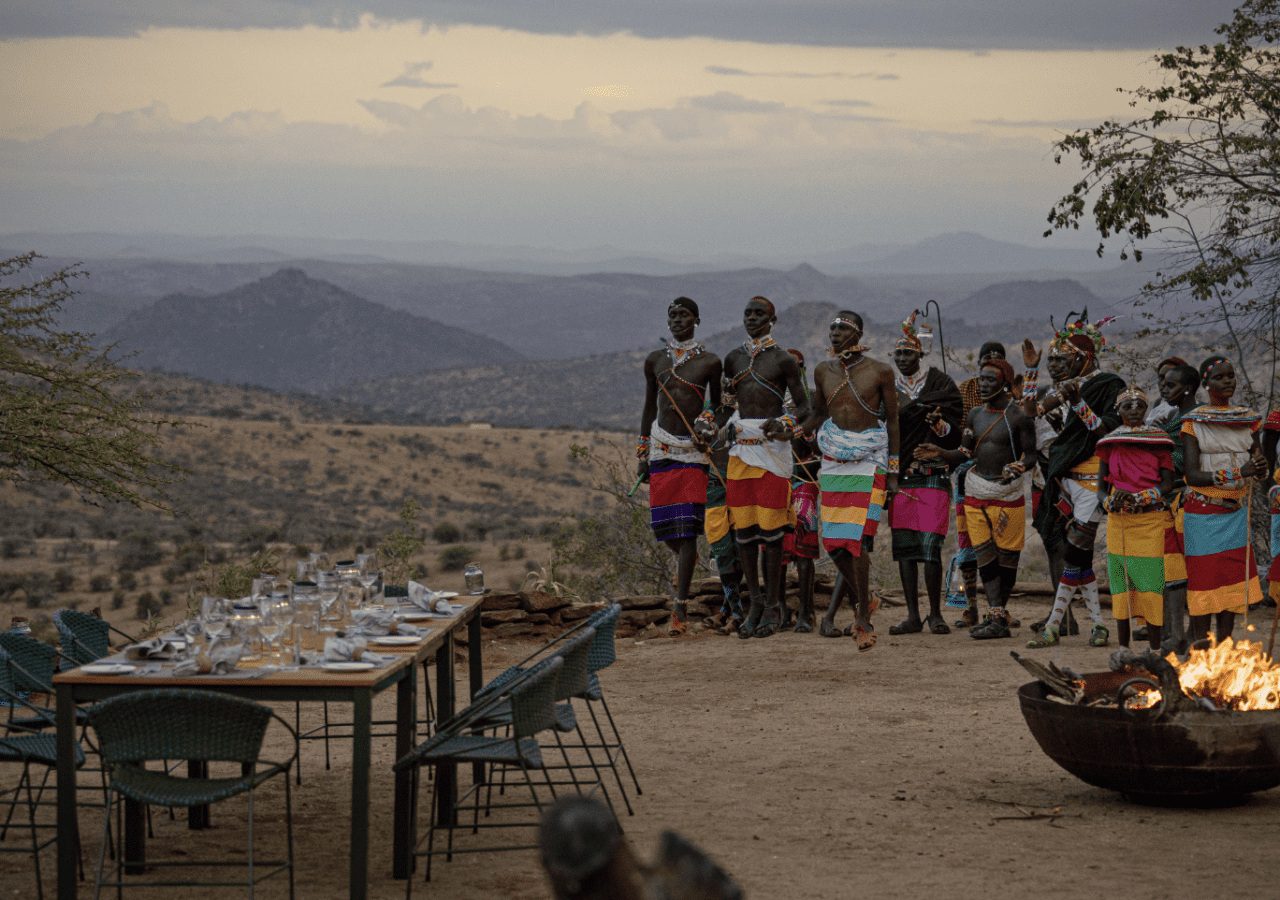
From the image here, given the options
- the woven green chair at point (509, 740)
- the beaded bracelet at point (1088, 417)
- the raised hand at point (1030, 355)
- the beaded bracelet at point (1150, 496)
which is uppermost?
the raised hand at point (1030, 355)

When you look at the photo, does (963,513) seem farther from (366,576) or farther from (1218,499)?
(366,576)

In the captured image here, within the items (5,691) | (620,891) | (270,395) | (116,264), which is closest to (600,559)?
→ (5,691)

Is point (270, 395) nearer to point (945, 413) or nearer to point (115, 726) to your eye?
point (945, 413)

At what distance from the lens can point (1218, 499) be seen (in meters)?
10.1

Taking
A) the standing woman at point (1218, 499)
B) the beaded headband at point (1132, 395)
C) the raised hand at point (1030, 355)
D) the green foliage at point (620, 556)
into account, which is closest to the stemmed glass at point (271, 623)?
the beaded headband at point (1132, 395)

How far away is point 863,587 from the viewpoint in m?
11.8

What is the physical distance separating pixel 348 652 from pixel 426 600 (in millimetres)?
1473

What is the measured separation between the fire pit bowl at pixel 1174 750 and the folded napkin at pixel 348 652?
10.2 ft

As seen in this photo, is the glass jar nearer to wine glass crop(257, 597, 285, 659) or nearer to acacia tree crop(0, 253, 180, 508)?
wine glass crop(257, 597, 285, 659)

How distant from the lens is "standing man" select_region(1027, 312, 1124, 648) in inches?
439

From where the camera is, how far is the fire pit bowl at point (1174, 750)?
270 inches

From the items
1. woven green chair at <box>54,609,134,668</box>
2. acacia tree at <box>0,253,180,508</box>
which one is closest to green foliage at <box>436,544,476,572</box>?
acacia tree at <box>0,253,180,508</box>

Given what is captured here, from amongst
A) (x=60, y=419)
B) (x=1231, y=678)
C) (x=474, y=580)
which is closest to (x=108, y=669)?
(x=474, y=580)

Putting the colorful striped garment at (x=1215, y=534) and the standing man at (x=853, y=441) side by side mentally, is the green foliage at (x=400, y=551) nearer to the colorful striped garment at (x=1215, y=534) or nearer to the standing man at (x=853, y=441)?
the standing man at (x=853, y=441)
